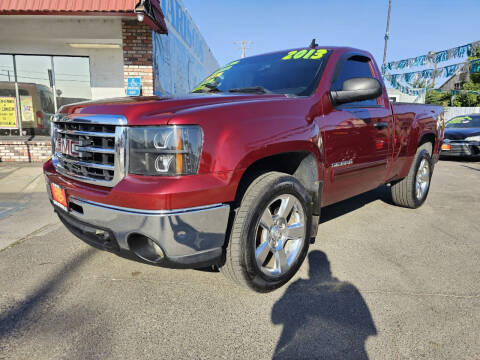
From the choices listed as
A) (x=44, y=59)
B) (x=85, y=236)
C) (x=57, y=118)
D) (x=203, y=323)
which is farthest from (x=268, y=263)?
(x=44, y=59)

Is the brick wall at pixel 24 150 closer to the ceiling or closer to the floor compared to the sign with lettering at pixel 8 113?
closer to the floor

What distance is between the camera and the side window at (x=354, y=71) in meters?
2.98

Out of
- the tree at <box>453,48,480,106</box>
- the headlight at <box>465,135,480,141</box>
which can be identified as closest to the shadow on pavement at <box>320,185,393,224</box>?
the headlight at <box>465,135,480,141</box>

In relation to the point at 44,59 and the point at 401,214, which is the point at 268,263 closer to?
the point at 401,214

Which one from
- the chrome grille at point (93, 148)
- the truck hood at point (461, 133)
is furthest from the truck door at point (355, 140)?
the truck hood at point (461, 133)

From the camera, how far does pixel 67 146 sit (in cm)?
227

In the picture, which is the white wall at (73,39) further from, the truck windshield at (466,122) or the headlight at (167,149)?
the truck windshield at (466,122)

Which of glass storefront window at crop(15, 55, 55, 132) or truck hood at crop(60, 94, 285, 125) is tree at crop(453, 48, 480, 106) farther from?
truck hood at crop(60, 94, 285, 125)

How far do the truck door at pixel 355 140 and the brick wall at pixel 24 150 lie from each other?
763cm

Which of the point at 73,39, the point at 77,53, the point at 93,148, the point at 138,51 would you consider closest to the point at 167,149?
the point at 93,148

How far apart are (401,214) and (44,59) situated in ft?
30.4

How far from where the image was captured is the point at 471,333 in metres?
1.95

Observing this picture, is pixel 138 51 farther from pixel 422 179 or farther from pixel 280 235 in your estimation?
pixel 280 235

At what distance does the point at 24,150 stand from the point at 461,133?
12.4 metres
